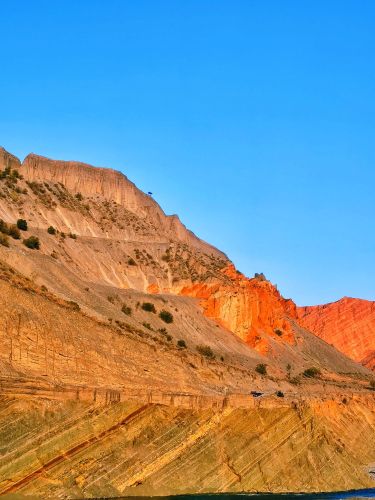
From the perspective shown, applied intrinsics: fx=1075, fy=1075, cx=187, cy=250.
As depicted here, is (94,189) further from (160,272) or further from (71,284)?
(71,284)

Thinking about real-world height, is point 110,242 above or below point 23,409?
above

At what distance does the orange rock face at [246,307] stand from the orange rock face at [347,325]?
57.1 m

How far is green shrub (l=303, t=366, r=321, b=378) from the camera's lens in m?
106

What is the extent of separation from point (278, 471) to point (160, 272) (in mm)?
69111

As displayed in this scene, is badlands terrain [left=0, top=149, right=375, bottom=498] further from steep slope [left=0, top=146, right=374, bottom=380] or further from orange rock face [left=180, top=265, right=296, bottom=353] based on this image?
orange rock face [left=180, top=265, right=296, bottom=353]

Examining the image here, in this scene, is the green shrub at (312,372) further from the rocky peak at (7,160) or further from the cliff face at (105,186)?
the rocky peak at (7,160)

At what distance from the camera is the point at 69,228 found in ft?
380

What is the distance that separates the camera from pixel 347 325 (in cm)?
18788

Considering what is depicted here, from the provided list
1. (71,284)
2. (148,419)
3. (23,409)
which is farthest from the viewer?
(71,284)

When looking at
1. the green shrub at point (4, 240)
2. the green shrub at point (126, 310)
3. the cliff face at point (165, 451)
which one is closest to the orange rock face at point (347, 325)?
the green shrub at point (126, 310)

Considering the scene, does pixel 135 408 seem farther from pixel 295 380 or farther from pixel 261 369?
pixel 295 380

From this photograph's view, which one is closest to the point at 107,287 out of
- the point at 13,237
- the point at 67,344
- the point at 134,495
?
the point at 13,237

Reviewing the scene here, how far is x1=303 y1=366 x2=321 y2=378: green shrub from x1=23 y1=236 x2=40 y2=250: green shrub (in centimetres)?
2909

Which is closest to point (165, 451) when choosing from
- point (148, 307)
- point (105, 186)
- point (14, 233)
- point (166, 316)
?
point (166, 316)
